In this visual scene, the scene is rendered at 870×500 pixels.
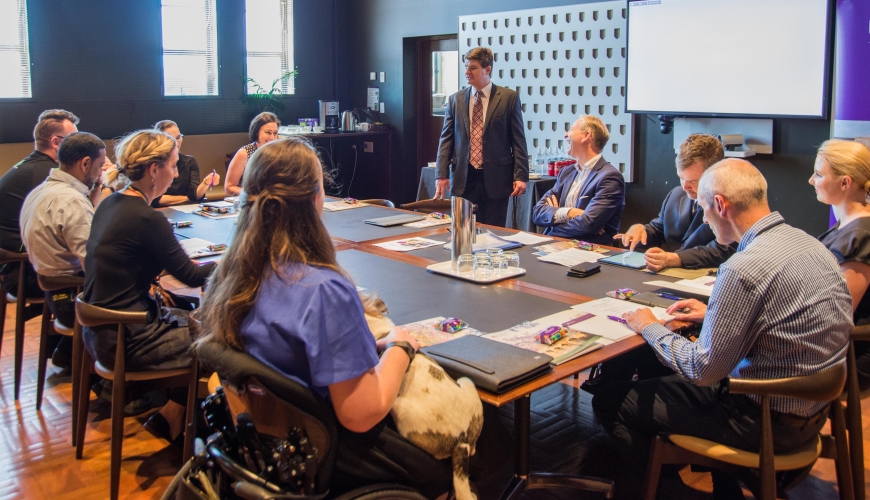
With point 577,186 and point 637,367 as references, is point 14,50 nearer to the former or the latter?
point 577,186

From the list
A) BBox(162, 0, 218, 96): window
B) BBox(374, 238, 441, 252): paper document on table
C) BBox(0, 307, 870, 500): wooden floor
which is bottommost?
BBox(0, 307, 870, 500): wooden floor

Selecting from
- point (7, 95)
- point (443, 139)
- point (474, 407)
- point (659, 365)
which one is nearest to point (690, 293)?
point (659, 365)

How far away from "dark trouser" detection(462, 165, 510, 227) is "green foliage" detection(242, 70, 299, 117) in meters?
4.01

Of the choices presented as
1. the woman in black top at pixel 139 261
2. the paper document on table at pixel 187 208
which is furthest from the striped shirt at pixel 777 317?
the paper document on table at pixel 187 208

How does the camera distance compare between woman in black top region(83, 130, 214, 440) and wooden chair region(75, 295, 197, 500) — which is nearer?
wooden chair region(75, 295, 197, 500)

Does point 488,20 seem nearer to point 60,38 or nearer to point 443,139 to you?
point 443,139

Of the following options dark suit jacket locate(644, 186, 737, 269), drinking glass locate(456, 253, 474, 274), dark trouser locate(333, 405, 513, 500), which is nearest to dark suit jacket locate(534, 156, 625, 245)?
dark suit jacket locate(644, 186, 737, 269)

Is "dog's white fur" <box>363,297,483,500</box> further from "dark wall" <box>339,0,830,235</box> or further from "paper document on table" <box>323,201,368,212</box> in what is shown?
"dark wall" <box>339,0,830,235</box>

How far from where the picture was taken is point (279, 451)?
66.7 inches

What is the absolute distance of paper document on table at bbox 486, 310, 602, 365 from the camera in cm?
217

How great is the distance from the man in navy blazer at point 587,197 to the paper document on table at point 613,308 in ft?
4.68

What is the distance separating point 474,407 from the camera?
1885mm

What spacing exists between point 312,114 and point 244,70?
3.21 ft

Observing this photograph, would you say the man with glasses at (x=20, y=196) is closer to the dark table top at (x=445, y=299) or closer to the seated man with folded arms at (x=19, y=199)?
the seated man with folded arms at (x=19, y=199)
